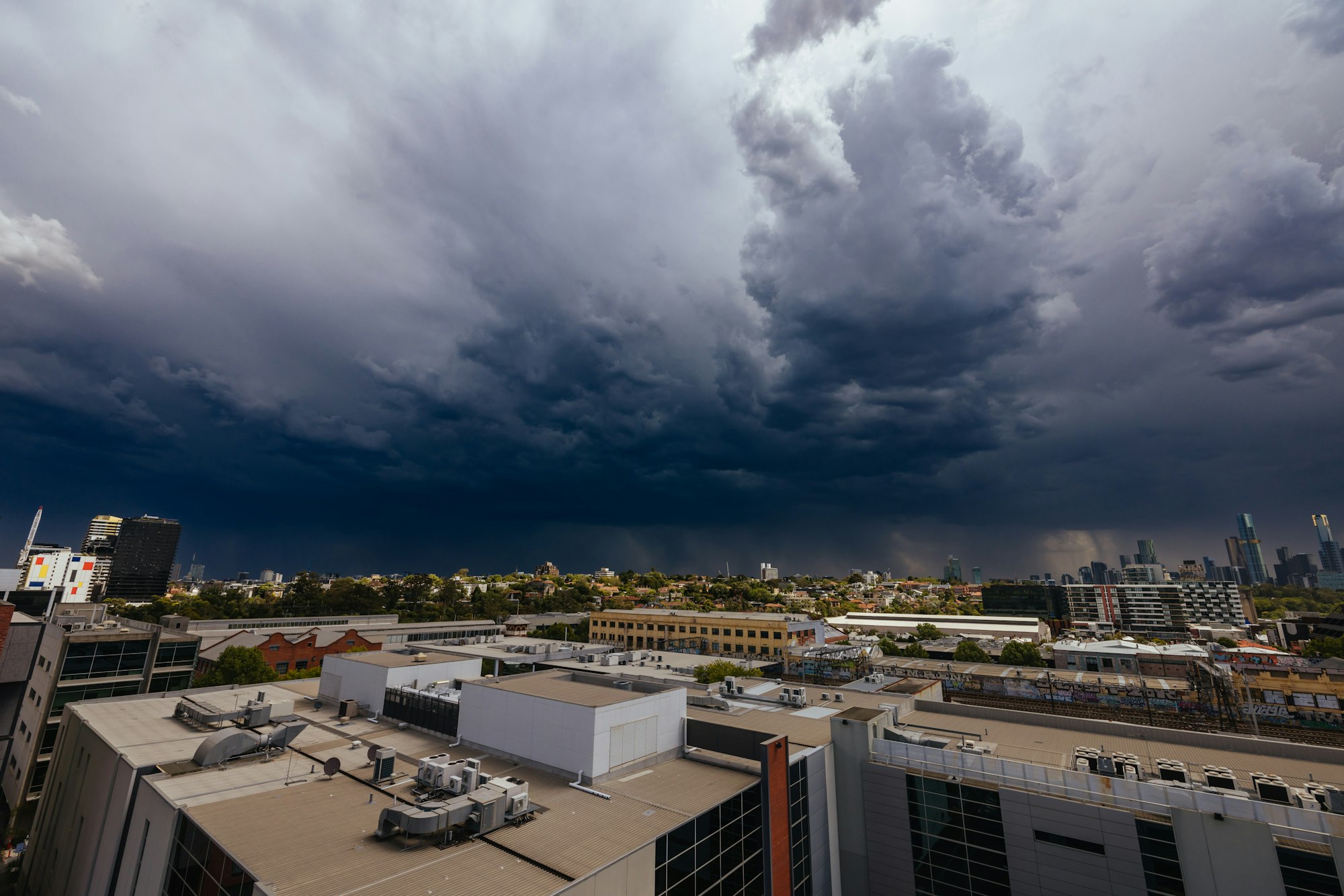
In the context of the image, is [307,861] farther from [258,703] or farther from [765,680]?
[765,680]

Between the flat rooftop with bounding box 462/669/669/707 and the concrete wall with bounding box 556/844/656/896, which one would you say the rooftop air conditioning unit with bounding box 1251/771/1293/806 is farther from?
the flat rooftop with bounding box 462/669/669/707

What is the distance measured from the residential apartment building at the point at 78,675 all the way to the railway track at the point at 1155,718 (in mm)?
92917

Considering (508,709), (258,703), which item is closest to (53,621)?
(258,703)

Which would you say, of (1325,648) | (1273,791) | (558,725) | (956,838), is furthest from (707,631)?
(1325,648)

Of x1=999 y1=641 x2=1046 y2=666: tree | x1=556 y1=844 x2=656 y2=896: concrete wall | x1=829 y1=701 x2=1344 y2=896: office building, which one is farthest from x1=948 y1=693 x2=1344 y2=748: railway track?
x1=556 y1=844 x2=656 y2=896: concrete wall

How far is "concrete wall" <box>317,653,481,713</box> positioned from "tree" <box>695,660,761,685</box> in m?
23.9

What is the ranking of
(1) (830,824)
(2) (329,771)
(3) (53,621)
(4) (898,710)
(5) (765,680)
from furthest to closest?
(3) (53,621) < (5) (765,680) < (4) (898,710) < (1) (830,824) < (2) (329,771)

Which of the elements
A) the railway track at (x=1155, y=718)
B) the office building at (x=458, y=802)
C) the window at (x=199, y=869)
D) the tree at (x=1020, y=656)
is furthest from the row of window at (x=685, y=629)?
the window at (x=199, y=869)

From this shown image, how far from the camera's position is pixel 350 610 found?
531 feet

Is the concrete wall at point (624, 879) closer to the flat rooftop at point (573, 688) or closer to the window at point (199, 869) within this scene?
the flat rooftop at point (573, 688)

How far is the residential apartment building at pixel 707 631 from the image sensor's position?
112250mm

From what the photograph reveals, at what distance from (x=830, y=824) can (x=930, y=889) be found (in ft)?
19.3

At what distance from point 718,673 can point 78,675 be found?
66442 millimetres

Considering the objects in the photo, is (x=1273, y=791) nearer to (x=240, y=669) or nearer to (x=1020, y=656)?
(x=240, y=669)
